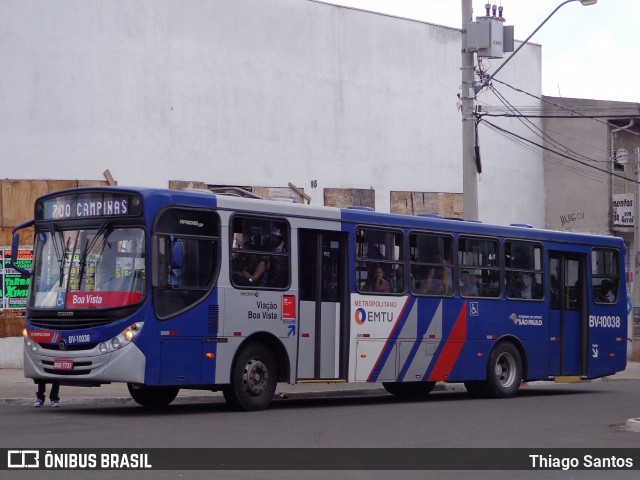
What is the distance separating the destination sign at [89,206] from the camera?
593 inches

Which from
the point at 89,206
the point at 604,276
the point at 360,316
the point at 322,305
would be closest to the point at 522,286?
the point at 604,276

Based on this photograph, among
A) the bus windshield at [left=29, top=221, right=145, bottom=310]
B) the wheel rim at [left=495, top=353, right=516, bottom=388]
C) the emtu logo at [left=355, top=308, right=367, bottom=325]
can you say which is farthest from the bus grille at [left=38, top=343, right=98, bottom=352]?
the wheel rim at [left=495, top=353, right=516, bottom=388]

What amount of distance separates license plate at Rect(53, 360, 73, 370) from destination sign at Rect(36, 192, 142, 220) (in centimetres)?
199

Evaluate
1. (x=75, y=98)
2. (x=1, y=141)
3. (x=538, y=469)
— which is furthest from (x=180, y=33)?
(x=538, y=469)

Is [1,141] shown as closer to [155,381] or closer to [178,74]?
[178,74]

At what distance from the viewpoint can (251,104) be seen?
29.0 meters

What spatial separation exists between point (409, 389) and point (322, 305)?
14.5ft

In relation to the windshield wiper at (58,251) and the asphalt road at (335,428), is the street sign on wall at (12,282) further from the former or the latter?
the windshield wiper at (58,251)

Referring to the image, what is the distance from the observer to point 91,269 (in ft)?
49.4

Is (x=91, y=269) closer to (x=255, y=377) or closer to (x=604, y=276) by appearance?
(x=255, y=377)

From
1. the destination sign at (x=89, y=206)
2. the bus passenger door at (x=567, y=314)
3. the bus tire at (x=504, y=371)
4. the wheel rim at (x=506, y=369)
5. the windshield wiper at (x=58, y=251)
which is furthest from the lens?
the bus passenger door at (x=567, y=314)

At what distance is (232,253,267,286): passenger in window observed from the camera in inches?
627

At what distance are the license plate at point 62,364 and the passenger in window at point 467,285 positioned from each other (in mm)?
7426

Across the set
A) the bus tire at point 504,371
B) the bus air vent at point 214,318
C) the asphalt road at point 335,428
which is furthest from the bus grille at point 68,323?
the bus tire at point 504,371
